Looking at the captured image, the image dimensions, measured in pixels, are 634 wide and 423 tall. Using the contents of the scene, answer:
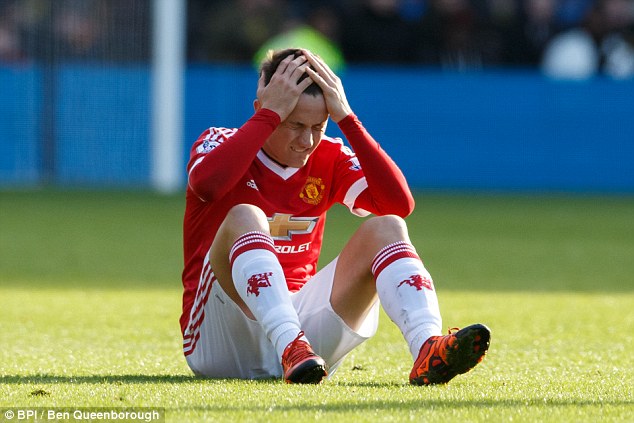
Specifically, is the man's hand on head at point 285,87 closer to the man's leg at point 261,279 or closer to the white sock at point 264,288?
the man's leg at point 261,279

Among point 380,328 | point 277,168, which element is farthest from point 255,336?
point 380,328

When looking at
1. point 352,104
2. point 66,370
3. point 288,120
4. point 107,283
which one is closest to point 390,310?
point 288,120

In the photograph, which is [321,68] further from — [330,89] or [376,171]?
[376,171]

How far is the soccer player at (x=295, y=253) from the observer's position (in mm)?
4098

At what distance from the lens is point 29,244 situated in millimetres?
10414

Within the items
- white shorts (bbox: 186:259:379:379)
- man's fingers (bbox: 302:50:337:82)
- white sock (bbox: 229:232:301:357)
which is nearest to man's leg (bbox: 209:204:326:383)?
white sock (bbox: 229:232:301:357)

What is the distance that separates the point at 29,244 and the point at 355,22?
7604mm

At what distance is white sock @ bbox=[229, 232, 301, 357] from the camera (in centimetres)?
409

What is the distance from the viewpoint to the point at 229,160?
4.36 meters

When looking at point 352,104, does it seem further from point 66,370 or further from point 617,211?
point 66,370

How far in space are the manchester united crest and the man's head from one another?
0.10 meters

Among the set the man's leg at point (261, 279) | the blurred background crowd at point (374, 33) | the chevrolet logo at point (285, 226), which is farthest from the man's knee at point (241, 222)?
the blurred background crowd at point (374, 33)

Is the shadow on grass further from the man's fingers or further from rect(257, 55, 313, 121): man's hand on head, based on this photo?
the man's fingers

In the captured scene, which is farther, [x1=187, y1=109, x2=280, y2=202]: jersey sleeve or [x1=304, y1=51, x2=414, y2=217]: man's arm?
[x1=304, y1=51, x2=414, y2=217]: man's arm
